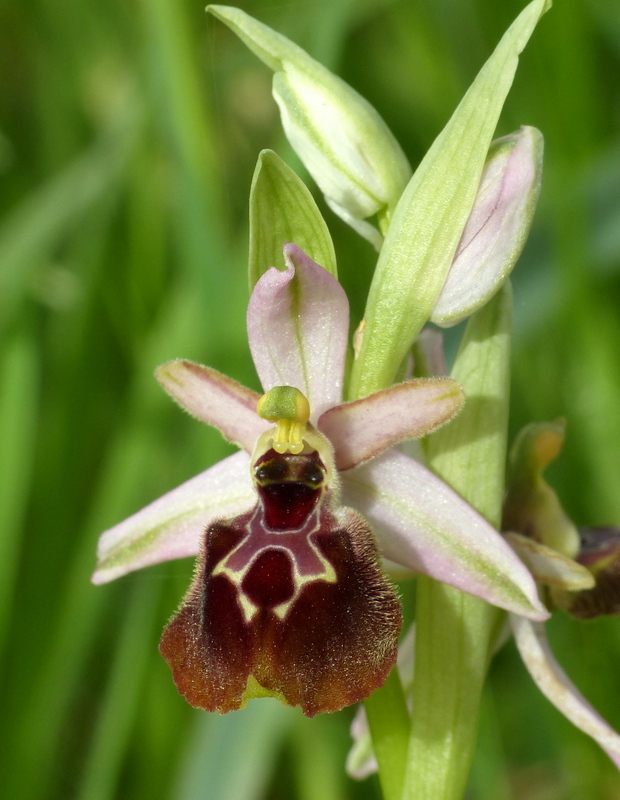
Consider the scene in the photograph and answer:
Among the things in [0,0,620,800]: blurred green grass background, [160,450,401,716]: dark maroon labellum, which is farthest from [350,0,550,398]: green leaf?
[0,0,620,800]: blurred green grass background

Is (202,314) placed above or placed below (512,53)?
below

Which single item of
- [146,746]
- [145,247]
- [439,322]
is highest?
[145,247]

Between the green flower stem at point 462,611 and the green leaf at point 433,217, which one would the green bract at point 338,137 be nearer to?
the green leaf at point 433,217

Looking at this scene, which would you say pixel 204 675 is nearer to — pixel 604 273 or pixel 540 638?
pixel 540 638

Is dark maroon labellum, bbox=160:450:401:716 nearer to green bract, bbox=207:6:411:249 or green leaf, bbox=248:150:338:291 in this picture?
green leaf, bbox=248:150:338:291

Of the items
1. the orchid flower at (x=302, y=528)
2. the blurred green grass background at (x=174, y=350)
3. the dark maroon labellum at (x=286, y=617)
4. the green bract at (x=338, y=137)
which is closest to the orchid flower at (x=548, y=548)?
the orchid flower at (x=302, y=528)

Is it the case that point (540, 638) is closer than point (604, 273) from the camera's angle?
Yes

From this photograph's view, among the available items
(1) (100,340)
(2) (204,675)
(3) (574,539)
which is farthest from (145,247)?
(2) (204,675)

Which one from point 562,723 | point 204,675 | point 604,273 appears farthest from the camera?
point 604,273
